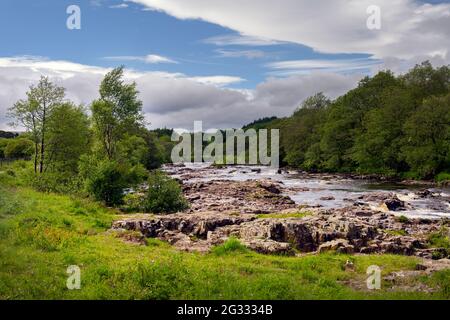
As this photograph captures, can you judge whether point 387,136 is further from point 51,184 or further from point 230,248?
point 230,248

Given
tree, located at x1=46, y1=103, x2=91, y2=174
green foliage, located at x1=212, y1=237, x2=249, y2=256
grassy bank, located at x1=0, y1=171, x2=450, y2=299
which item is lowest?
green foliage, located at x1=212, y1=237, x2=249, y2=256

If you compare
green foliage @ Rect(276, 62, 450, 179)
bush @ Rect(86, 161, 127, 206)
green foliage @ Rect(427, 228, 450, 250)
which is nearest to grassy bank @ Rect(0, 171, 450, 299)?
green foliage @ Rect(427, 228, 450, 250)

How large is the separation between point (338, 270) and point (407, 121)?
208 ft

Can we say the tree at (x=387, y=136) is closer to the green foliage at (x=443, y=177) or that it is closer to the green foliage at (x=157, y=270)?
the green foliage at (x=443, y=177)

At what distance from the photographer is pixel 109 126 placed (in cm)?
4684

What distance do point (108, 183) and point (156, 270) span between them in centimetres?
2342

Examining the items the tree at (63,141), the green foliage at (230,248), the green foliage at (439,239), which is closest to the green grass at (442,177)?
the green foliage at (439,239)

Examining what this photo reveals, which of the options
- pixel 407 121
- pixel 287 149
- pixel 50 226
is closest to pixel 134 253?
pixel 50 226

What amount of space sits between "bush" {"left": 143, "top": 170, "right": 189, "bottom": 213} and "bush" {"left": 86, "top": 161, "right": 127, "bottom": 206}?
10.1 feet

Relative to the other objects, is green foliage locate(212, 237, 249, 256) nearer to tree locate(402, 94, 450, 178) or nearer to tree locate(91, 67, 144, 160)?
tree locate(91, 67, 144, 160)

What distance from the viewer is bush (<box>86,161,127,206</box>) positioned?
→ 3550cm

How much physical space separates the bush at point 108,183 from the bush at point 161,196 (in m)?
3.07

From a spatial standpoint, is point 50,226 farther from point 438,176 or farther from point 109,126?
point 438,176

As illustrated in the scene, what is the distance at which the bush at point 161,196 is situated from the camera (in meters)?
34.1
